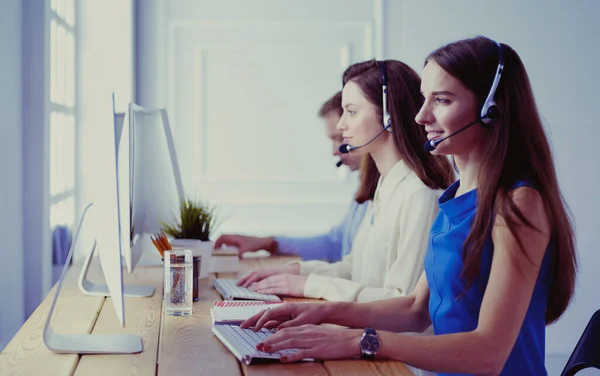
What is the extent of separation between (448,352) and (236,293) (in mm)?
789

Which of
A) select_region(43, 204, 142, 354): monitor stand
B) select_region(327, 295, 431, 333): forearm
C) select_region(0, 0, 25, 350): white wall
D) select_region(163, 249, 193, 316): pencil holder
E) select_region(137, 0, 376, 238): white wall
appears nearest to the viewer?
select_region(43, 204, 142, 354): monitor stand

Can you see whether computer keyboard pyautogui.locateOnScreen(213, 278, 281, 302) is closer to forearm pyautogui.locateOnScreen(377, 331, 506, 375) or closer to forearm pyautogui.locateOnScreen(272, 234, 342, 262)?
forearm pyautogui.locateOnScreen(377, 331, 506, 375)

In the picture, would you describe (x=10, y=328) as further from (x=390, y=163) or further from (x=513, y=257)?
(x=513, y=257)

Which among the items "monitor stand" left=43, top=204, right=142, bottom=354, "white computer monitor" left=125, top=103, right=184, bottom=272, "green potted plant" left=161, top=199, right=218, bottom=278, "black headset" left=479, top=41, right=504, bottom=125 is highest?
"black headset" left=479, top=41, right=504, bottom=125

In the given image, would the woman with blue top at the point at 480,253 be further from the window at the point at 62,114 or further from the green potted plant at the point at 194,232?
the window at the point at 62,114

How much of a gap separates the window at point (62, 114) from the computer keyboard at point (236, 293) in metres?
1.07

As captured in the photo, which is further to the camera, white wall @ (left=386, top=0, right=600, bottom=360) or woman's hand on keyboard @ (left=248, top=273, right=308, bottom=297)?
white wall @ (left=386, top=0, right=600, bottom=360)

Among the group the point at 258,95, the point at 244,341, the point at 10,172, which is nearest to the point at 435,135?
the point at 244,341

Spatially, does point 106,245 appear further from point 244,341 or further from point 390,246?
point 390,246

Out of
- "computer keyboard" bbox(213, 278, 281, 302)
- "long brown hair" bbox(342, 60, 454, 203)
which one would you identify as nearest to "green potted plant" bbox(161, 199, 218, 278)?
"computer keyboard" bbox(213, 278, 281, 302)

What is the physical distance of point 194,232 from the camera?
2357mm

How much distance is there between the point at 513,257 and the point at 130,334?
2.50 ft

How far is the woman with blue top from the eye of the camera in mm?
1348

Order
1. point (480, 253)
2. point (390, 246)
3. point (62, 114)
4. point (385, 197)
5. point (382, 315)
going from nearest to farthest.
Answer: point (480, 253)
point (382, 315)
point (390, 246)
point (385, 197)
point (62, 114)
